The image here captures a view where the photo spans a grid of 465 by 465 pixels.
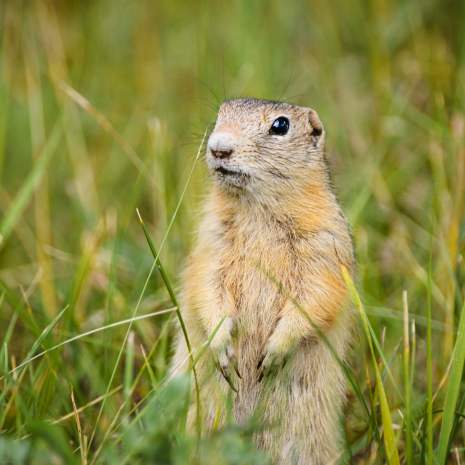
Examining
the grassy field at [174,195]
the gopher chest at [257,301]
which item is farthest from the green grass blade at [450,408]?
the gopher chest at [257,301]

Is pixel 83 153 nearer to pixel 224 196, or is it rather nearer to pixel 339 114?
pixel 339 114

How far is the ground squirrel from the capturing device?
3477 millimetres

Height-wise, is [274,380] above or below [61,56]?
below

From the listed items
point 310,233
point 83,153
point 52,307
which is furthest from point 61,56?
point 310,233

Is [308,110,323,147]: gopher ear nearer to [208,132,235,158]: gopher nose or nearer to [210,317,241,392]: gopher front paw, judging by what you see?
[208,132,235,158]: gopher nose

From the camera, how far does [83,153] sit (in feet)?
20.1

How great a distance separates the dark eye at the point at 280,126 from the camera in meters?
3.86

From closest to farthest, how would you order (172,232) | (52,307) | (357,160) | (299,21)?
(52,307), (172,232), (357,160), (299,21)

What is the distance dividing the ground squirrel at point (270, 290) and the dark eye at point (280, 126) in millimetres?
10

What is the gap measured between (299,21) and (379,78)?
139cm

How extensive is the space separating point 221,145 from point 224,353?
0.80m

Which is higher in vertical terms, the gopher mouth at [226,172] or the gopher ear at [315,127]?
the gopher ear at [315,127]

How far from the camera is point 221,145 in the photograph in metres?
3.44

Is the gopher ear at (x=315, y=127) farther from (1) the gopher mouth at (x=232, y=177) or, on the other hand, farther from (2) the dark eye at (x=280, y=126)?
(1) the gopher mouth at (x=232, y=177)
